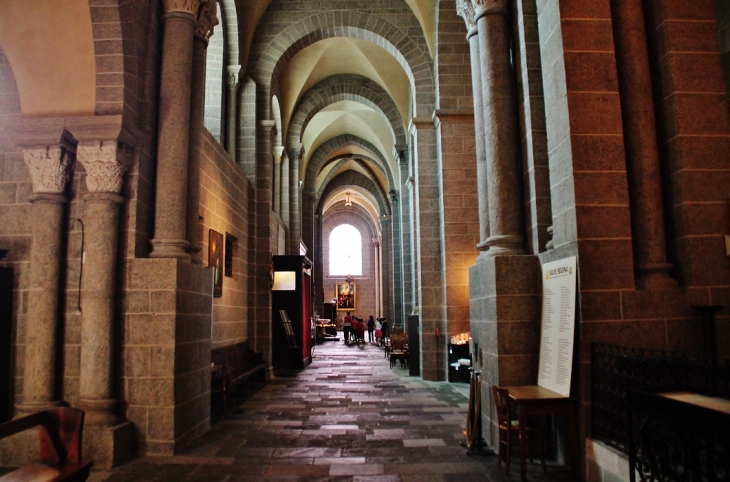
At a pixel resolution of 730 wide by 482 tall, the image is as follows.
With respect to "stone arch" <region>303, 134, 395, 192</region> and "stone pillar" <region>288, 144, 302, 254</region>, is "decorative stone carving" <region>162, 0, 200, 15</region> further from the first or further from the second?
"stone arch" <region>303, 134, 395, 192</region>

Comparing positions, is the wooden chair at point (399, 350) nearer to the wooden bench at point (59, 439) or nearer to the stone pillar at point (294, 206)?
the stone pillar at point (294, 206)

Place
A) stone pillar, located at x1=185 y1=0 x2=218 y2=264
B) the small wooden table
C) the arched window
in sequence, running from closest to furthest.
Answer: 1. the small wooden table
2. stone pillar, located at x1=185 y1=0 x2=218 y2=264
3. the arched window

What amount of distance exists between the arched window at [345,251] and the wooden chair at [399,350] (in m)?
23.3

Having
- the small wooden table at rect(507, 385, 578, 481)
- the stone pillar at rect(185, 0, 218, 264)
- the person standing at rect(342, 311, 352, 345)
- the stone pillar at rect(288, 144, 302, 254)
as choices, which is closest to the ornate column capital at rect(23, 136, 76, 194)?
the stone pillar at rect(185, 0, 218, 264)

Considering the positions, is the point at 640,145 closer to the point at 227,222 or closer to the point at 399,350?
the point at 227,222

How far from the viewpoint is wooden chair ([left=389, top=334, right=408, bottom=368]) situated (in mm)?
13018

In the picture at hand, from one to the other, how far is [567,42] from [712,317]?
266 centimetres

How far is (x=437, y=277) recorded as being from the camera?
11383 millimetres

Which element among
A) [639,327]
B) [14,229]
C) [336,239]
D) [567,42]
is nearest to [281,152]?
[14,229]

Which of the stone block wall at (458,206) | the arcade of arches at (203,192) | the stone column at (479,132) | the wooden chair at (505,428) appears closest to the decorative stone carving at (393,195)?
the stone block wall at (458,206)

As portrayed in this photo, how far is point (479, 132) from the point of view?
21.5 ft

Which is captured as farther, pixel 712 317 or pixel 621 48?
pixel 621 48

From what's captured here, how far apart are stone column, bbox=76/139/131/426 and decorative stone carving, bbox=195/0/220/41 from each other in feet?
6.59

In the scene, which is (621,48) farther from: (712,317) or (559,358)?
(559,358)
